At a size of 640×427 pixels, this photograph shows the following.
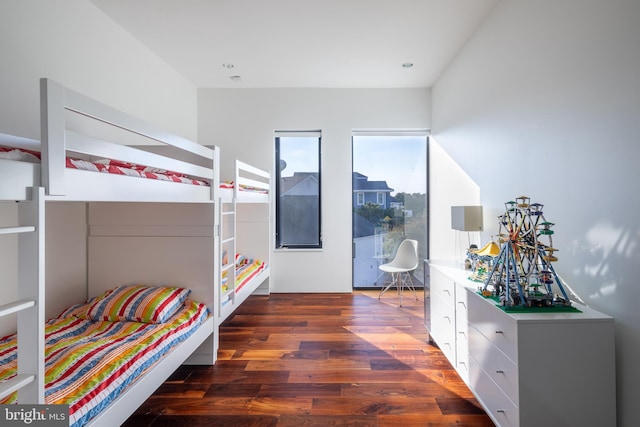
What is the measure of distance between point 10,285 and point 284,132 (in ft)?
10.3

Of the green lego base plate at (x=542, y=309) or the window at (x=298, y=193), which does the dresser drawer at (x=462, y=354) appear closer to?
the green lego base plate at (x=542, y=309)

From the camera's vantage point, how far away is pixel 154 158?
5.41 feet

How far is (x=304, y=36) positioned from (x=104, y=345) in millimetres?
2796

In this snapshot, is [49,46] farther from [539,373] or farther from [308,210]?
[539,373]

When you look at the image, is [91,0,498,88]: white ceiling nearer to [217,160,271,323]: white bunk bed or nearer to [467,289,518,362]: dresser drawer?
[217,160,271,323]: white bunk bed

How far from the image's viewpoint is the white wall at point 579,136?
4.47 feet

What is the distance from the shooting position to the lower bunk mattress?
4.03ft

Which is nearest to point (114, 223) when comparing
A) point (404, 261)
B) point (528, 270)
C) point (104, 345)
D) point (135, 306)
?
point (135, 306)

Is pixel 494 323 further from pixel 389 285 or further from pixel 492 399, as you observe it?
pixel 389 285

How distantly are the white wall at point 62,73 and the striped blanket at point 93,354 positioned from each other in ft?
1.22

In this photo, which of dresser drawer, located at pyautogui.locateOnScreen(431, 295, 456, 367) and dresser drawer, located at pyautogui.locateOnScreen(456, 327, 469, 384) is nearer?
dresser drawer, located at pyautogui.locateOnScreen(456, 327, 469, 384)

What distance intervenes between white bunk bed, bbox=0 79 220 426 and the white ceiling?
0.99 m

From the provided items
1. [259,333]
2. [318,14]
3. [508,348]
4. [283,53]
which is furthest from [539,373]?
[283,53]

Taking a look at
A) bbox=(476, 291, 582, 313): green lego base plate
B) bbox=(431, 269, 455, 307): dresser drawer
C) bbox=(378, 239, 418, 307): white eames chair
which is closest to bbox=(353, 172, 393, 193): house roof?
bbox=(378, 239, 418, 307): white eames chair
